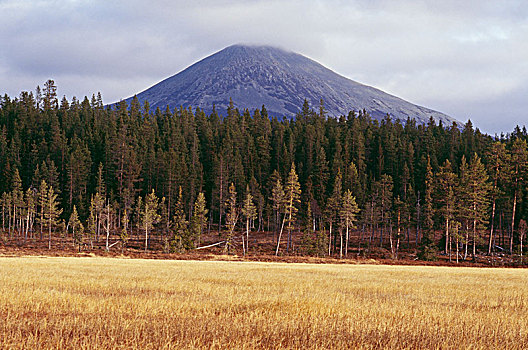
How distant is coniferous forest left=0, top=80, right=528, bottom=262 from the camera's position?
73562mm

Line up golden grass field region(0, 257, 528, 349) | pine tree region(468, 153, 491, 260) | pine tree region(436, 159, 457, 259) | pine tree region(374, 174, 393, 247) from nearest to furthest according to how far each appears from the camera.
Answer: golden grass field region(0, 257, 528, 349) < pine tree region(468, 153, 491, 260) < pine tree region(436, 159, 457, 259) < pine tree region(374, 174, 393, 247)

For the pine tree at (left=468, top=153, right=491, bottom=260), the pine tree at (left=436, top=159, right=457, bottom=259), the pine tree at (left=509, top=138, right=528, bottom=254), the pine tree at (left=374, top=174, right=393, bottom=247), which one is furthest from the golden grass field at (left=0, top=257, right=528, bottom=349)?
the pine tree at (left=374, top=174, right=393, bottom=247)

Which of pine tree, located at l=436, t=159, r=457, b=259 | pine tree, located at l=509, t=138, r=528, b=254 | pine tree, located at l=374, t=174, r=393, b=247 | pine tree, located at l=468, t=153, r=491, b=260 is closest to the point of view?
pine tree, located at l=468, t=153, r=491, b=260

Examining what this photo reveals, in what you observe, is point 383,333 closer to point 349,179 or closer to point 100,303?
point 100,303

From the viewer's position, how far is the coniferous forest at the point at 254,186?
7356cm

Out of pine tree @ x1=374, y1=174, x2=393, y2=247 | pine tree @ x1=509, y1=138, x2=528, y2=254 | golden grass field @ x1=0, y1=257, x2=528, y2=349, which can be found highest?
pine tree @ x1=509, y1=138, x2=528, y2=254

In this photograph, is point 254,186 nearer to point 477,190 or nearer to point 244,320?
point 477,190

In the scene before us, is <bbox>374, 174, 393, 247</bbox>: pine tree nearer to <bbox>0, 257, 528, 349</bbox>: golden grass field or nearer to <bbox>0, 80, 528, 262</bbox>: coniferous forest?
<bbox>0, 80, 528, 262</bbox>: coniferous forest

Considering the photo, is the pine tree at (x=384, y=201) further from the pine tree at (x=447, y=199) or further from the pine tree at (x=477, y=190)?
the pine tree at (x=477, y=190)

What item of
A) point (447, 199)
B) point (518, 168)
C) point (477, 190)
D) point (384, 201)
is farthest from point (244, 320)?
point (384, 201)

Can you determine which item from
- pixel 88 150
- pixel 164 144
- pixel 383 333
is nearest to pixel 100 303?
pixel 383 333

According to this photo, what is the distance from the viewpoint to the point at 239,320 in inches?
394

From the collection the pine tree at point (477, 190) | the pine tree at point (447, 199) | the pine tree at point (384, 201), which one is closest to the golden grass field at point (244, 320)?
the pine tree at point (447, 199)

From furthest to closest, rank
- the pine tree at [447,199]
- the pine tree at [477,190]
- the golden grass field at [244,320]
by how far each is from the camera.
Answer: the pine tree at [447,199], the pine tree at [477,190], the golden grass field at [244,320]
